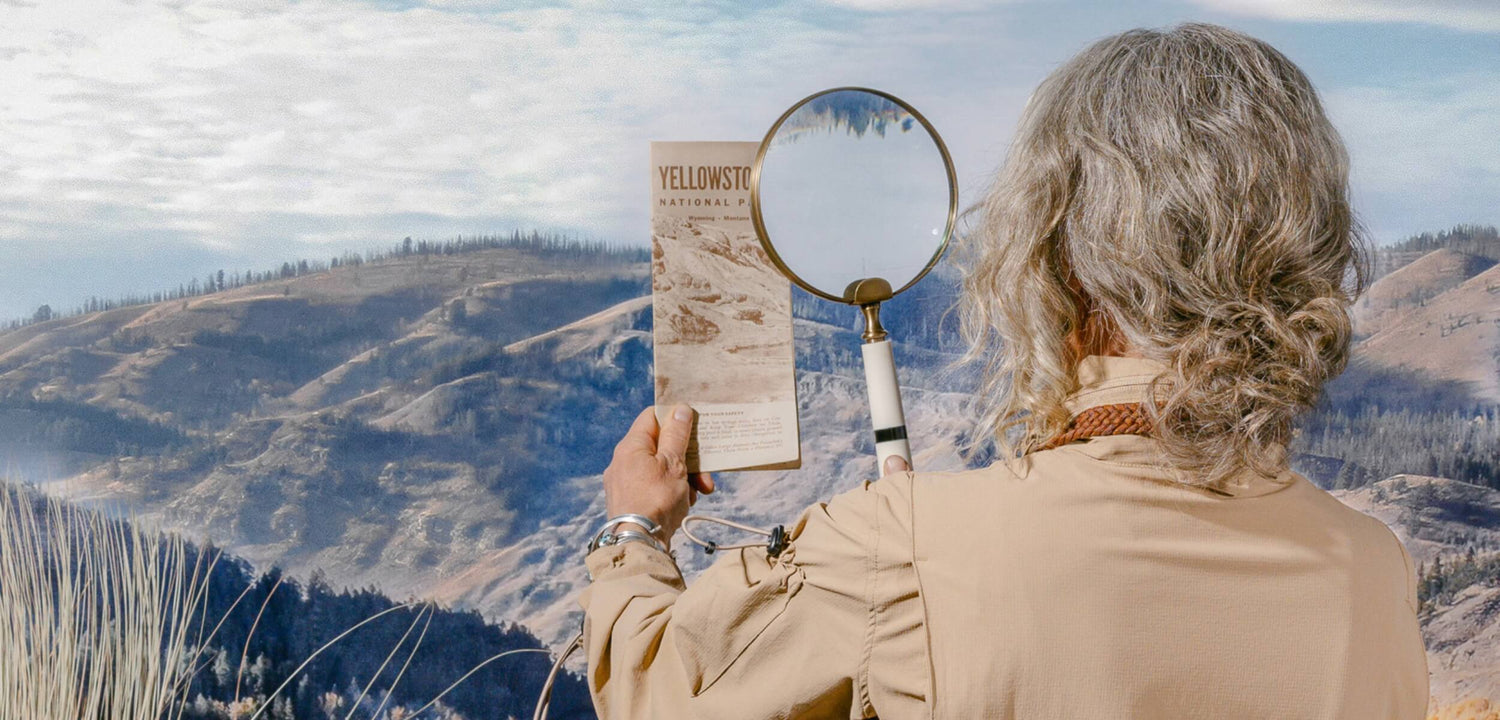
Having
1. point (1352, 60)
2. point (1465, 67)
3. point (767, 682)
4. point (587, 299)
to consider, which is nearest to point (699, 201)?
point (587, 299)

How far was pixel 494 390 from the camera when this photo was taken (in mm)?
1606

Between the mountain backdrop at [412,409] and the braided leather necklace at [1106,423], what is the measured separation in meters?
0.92

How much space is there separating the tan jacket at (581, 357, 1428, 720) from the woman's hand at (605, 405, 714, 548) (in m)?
0.38

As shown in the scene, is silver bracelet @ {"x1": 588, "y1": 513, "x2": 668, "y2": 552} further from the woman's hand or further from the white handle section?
the white handle section

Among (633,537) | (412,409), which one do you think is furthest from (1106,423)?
(412,409)

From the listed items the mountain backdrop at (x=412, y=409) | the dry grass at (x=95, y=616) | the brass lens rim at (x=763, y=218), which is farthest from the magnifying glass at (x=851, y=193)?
the dry grass at (x=95, y=616)

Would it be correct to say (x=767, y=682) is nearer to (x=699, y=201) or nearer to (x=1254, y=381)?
(x=1254, y=381)

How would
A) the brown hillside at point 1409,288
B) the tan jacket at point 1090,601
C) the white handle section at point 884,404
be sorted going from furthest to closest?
1. the brown hillside at point 1409,288
2. the white handle section at point 884,404
3. the tan jacket at point 1090,601

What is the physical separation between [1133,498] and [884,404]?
1.27 feet

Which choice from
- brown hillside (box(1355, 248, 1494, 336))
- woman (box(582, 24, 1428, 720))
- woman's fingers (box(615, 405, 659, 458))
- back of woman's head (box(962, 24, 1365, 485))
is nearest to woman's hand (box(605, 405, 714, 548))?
woman's fingers (box(615, 405, 659, 458))

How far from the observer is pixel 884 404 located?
44.7 inches

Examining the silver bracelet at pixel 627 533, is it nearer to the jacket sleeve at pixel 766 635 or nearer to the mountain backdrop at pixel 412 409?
the jacket sleeve at pixel 766 635

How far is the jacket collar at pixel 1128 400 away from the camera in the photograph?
795 mm

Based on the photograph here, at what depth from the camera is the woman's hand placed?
4.03 feet
